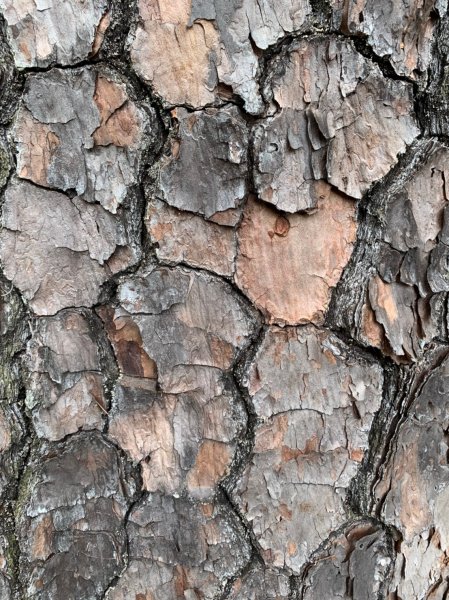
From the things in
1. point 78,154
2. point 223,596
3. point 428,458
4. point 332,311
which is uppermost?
point 78,154

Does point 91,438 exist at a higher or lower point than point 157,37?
lower

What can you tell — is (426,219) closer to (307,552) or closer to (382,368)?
(382,368)

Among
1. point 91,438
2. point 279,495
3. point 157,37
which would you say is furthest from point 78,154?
point 279,495

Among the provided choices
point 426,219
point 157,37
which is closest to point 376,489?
point 426,219

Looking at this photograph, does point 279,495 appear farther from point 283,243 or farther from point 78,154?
point 78,154

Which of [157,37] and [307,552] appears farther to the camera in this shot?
[307,552]

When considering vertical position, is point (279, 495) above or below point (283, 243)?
below
